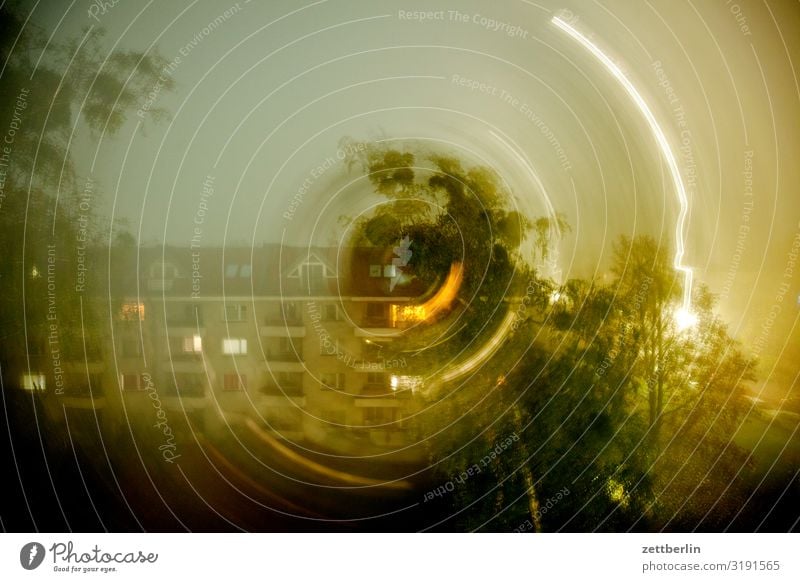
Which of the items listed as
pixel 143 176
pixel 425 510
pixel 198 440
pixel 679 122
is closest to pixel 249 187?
pixel 143 176

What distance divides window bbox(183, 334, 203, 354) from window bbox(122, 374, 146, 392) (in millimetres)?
124

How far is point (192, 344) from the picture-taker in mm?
1428

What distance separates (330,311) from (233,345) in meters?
0.24

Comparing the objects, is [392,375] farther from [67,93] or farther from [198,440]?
[67,93]

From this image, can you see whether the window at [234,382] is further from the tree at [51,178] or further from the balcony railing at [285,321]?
the tree at [51,178]

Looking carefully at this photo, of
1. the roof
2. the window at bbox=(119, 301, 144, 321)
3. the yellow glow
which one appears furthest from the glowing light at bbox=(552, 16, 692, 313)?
the window at bbox=(119, 301, 144, 321)

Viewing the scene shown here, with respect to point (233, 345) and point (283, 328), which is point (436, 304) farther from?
point (233, 345)

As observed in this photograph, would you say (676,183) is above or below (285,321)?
above

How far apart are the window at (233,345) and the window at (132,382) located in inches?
8.1

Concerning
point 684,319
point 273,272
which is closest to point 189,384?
point 273,272

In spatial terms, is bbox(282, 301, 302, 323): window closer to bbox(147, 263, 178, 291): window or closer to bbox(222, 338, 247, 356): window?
bbox(222, 338, 247, 356): window

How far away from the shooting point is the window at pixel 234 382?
1438mm

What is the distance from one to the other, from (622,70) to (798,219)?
1.84 feet

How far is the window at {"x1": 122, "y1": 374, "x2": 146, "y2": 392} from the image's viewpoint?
1.43 metres
